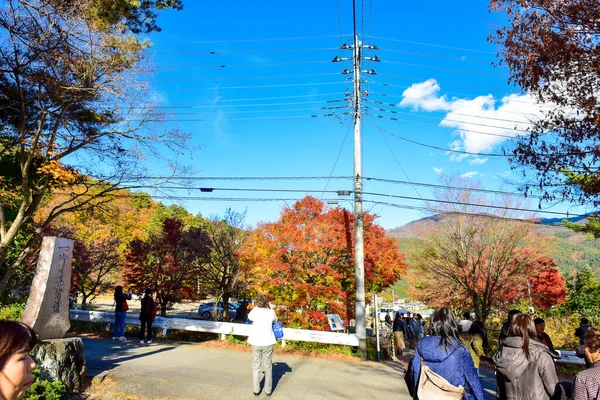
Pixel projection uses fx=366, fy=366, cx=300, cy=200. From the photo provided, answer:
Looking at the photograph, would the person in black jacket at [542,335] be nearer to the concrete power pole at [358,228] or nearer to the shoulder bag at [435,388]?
the shoulder bag at [435,388]

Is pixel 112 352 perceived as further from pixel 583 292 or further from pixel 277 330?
pixel 583 292

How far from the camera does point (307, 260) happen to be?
12.6m

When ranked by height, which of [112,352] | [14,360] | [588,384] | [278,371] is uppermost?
[14,360]

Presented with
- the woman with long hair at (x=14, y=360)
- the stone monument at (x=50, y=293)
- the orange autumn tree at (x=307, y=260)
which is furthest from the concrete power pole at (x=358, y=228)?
the woman with long hair at (x=14, y=360)

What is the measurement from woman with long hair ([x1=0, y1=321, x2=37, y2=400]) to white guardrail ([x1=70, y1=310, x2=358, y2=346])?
29.7ft

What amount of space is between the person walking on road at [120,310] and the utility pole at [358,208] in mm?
6709

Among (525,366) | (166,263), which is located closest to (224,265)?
(166,263)

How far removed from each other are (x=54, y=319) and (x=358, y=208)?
8.44 metres

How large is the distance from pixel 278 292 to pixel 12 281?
30.1 ft

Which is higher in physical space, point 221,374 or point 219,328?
point 219,328

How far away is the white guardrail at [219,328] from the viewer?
1059cm

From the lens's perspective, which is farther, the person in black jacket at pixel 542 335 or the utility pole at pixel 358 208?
the utility pole at pixel 358 208

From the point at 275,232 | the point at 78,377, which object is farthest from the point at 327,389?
the point at 275,232

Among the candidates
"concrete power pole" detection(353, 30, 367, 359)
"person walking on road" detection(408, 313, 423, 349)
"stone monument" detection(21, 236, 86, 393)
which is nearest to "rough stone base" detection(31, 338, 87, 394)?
"stone monument" detection(21, 236, 86, 393)
